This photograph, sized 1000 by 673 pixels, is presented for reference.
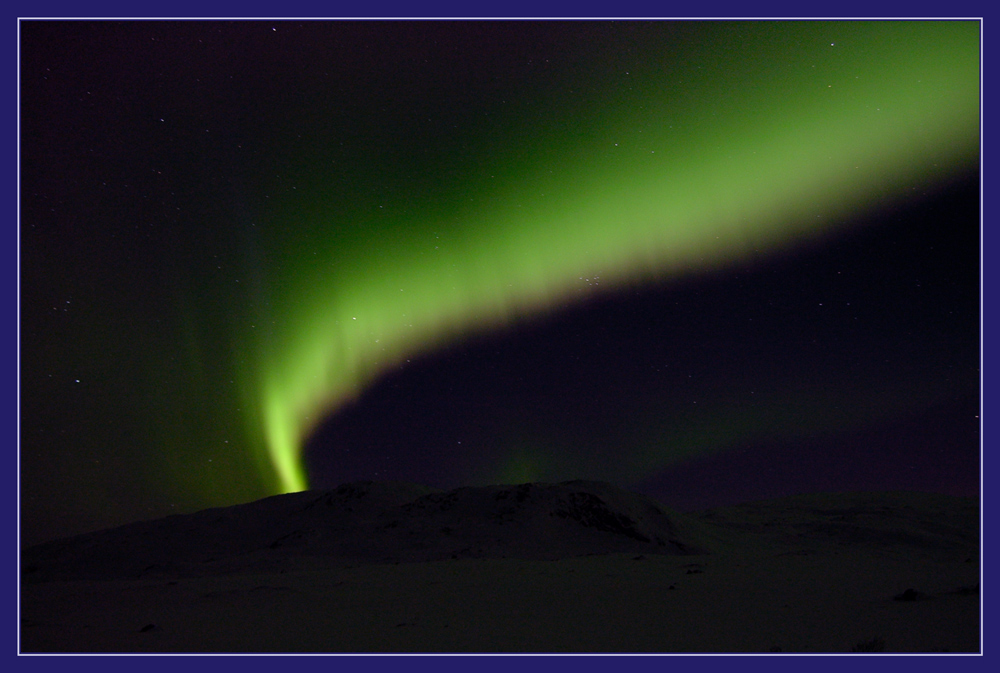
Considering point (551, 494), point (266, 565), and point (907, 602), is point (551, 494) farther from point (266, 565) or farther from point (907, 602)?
point (907, 602)

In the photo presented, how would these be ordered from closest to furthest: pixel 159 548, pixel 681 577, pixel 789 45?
pixel 789 45 → pixel 681 577 → pixel 159 548

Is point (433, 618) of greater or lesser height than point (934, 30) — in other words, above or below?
below

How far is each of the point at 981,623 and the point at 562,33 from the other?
8.66 metres

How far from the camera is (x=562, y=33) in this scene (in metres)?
9.04

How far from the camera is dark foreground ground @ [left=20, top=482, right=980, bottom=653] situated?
21.7 ft

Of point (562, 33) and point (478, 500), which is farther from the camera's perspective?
point (478, 500)

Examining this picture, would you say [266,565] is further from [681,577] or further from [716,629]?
[716,629]

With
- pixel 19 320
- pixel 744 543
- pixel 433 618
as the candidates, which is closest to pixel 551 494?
pixel 744 543

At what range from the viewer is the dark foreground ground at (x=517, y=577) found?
6617 mm

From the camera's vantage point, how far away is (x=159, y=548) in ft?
58.0

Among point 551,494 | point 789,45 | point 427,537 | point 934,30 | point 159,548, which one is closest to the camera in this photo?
point 934,30

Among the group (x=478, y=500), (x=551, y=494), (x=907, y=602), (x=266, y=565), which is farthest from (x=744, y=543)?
(x=266, y=565)

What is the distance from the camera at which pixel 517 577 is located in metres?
10.1

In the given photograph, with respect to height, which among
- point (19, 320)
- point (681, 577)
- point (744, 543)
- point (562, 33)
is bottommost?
point (744, 543)
